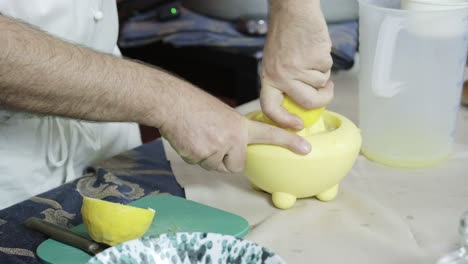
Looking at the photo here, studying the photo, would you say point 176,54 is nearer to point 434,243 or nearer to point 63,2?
point 63,2

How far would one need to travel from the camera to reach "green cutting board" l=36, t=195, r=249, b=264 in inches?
31.0

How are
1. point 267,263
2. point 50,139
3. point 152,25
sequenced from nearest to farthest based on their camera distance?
point 267,263
point 50,139
point 152,25

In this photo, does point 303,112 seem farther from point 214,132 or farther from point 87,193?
point 87,193

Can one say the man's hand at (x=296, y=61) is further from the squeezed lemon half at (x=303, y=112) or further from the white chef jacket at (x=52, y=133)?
the white chef jacket at (x=52, y=133)

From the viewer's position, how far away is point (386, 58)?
3.30ft

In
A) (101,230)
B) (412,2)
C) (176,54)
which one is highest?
(412,2)

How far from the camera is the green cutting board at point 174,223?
787mm

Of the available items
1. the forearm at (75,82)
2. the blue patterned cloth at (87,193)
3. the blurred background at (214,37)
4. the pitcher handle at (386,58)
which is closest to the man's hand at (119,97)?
the forearm at (75,82)

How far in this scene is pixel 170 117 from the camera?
2.86ft

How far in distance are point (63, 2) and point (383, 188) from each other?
1.78ft

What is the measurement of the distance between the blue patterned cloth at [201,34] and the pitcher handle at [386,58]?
390 millimetres

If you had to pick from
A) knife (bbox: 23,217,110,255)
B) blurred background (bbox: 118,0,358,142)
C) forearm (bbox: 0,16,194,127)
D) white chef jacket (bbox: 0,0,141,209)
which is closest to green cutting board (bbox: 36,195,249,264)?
knife (bbox: 23,217,110,255)

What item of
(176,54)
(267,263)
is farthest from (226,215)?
(176,54)

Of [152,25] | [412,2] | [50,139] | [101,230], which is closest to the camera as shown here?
[101,230]
